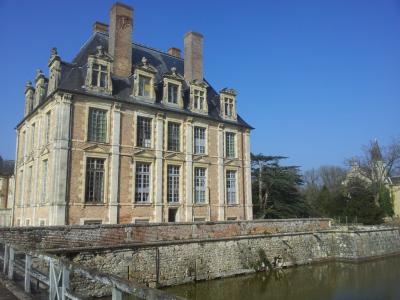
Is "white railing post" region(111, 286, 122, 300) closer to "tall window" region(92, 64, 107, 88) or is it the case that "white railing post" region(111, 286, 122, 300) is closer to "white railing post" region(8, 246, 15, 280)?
"white railing post" region(8, 246, 15, 280)

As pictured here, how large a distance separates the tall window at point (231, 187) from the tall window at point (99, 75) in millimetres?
8846

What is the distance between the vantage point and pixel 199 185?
749 inches

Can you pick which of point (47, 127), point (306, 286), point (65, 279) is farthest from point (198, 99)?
point (65, 279)

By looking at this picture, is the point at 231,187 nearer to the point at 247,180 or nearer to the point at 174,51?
the point at 247,180

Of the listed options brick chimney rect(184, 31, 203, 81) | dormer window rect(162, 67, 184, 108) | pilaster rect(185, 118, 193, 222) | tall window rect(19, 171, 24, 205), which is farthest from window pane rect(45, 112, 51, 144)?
brick chimney rect(184, 31, 203, 81)

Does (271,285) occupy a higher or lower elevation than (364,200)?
lower

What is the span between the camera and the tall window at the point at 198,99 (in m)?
19.9

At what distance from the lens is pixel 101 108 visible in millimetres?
16000

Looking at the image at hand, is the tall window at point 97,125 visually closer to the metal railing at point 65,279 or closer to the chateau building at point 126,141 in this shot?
the chateau building at point 126,141

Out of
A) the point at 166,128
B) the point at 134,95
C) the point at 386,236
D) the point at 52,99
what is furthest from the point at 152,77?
the point at 386,236

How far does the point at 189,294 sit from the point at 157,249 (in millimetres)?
1948

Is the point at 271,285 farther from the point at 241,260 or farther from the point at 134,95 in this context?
the point at 134,95

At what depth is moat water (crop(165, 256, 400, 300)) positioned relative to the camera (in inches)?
485

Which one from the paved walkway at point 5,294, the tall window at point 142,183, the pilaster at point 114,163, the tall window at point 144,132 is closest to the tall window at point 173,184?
the tall window at point 142,183
